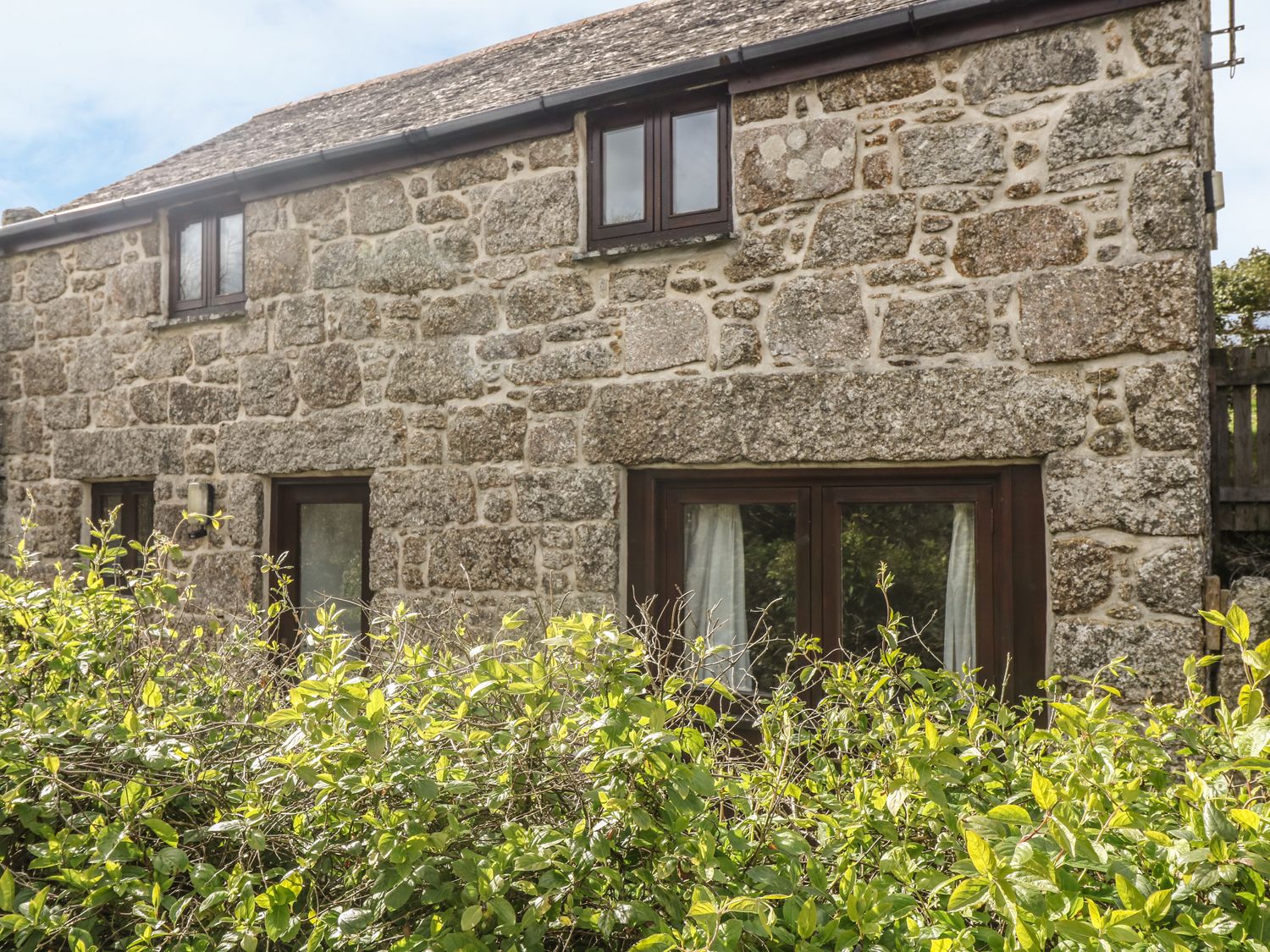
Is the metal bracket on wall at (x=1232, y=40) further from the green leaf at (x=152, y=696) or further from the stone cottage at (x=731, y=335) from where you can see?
the green leaf at (x=152, y=696)

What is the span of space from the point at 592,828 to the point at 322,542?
16.2ft

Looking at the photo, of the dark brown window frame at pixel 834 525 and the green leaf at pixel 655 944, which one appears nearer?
the green leaf at pixel 655 944

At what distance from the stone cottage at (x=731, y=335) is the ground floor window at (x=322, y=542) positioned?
0.02 m

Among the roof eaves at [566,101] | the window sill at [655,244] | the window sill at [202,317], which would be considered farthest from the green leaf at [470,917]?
the window sill at [202,317]

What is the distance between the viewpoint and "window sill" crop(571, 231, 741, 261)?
4.61m

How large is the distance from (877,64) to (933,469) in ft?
6.23

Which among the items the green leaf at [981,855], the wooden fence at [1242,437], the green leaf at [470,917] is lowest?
the green leaf at [470,917]

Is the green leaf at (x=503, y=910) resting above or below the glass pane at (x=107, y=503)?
below

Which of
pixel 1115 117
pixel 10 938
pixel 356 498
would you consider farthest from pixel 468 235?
pixel 10 938

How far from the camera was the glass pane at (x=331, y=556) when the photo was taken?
606 centimetres

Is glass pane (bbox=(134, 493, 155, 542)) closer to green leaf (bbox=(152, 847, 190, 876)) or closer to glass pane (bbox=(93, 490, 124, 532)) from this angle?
glass pane (bbox=(93, 490, 124, 532))

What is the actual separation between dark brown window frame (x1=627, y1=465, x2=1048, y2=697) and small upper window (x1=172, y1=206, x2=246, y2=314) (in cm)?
341

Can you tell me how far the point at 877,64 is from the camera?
432cm

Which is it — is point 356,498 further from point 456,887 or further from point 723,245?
point 456,887
